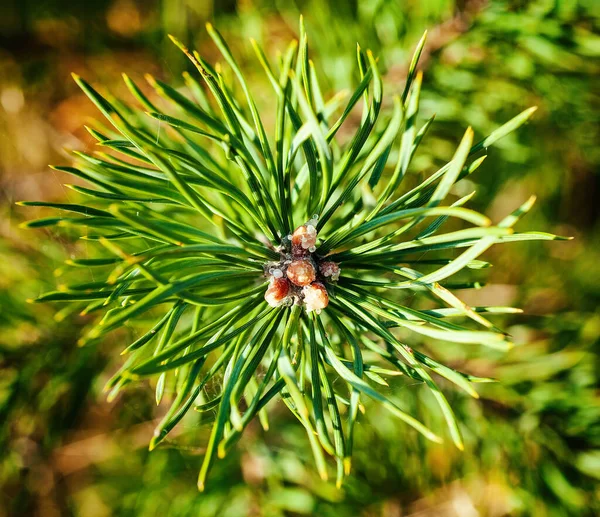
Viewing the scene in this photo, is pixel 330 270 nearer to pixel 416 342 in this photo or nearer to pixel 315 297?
pixel 315 297

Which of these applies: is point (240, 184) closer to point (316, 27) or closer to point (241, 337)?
point (241, 337)

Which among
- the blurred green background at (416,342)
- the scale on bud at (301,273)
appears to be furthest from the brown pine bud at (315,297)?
the blurred green background at (416,342)

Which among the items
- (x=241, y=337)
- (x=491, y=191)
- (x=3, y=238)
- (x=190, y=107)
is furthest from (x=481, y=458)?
(x=3, y=238)

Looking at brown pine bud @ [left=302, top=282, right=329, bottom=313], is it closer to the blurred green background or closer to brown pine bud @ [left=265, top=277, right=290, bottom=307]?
brown pine bud @ [left=265, top=277, right=290, bottom=307]

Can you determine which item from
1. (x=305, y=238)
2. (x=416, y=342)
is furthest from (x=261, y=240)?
(x=416, y=342)

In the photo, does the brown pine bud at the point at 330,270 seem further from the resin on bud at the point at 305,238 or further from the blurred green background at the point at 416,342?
the blurred green background at the point at 416,342
